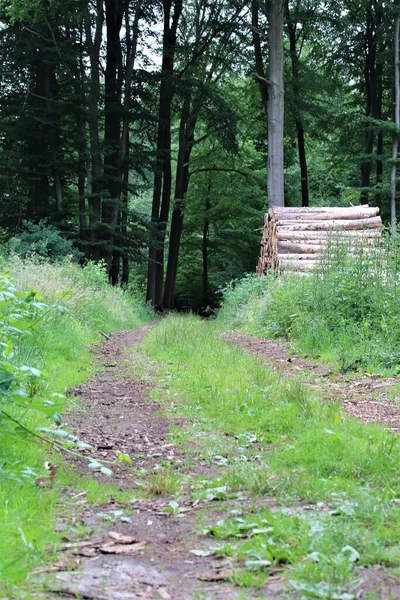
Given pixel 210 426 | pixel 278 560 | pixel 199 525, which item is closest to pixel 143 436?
pixel 210 426

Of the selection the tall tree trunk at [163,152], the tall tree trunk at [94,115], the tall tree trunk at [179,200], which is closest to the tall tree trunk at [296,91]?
the tall tree trunk at [179,200]

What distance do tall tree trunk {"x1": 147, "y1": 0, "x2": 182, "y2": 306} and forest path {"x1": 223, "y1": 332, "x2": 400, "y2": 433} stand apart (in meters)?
15.5

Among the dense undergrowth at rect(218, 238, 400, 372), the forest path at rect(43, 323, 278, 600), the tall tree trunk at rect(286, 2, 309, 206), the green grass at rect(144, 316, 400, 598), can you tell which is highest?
the tall tree trunk at rect(286, 2, 309, 206)

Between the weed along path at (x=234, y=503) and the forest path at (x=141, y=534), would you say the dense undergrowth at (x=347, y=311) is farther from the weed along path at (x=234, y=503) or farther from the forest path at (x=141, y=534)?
the forest path at (x=141, y=534)

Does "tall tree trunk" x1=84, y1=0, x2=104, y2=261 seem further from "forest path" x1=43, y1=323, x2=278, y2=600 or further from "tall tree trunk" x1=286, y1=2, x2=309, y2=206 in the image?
"forest path" x1=43, y1=323, x2=278, y2=600

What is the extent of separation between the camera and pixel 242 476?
3.51m

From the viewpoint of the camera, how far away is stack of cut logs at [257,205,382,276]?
1420cm

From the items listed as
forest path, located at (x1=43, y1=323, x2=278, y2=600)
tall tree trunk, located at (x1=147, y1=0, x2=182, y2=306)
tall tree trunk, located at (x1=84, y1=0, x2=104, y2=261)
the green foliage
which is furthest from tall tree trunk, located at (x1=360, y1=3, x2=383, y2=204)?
forest path, located at (x1=43, y1=323, x2=278, y2=600)

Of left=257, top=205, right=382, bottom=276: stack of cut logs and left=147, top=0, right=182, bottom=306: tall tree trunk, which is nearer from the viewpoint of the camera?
left=257, top=205, right=382, bottom=276: stack of cut logs

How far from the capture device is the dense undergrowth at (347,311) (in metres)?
7.52

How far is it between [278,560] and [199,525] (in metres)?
0.59

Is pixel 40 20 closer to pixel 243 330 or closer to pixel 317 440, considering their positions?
pixel 243 330

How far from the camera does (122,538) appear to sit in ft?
9.29

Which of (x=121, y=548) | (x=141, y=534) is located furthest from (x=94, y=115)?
(x=121, y=548)
